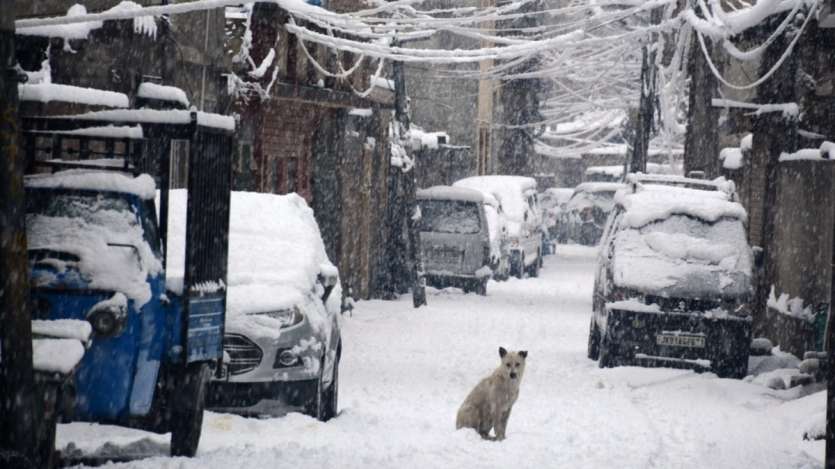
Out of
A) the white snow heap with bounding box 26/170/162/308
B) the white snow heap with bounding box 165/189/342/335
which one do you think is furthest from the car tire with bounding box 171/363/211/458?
the white snow heap with bounding box 165/189/342/335

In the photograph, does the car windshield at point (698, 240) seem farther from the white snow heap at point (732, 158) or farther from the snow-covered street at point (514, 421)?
the white snow heap at point (732, 158)

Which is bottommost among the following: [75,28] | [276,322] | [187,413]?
[187,413]

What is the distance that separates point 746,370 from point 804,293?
186cm

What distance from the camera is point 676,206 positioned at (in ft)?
52.5

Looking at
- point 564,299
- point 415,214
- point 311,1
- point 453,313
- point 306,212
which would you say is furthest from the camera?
point 564,299

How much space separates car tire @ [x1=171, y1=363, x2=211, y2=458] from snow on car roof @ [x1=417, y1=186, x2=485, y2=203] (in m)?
19.6

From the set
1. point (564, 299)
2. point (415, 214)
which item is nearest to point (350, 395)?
point (415, 214)

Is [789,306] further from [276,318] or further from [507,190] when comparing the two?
[507,190]

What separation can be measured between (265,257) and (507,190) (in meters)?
Answer: 22.2

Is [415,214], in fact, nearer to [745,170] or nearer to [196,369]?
[745,170]

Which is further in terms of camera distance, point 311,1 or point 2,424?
point 311,1

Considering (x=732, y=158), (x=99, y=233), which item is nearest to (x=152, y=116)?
(x=99, y=233)

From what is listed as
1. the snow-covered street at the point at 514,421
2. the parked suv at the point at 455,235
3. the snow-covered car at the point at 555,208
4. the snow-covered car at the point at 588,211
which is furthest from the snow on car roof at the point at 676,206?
the snow-covered car at the point at 555,208

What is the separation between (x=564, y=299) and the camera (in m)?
27.5
